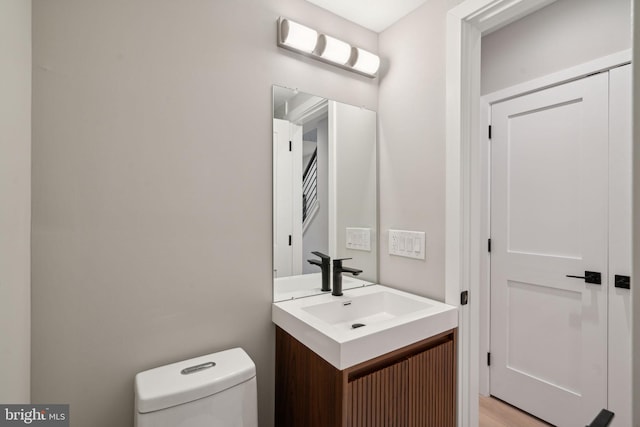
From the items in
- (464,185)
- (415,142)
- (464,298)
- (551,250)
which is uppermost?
(415,142)

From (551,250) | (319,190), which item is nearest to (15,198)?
(319,190)

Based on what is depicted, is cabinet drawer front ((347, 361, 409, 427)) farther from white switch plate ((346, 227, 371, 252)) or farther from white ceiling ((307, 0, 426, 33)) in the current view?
white ceiling ((307, 0, 426, 33))

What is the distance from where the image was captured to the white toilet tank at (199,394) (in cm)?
94

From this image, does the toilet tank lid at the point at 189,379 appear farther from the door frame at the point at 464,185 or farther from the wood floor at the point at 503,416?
the wood floor at the point at 503,416

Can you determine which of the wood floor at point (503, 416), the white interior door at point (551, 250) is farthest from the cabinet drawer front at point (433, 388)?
the white interior door at point (551, 250)

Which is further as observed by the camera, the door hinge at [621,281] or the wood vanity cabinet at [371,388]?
the door hinge at [621,281]

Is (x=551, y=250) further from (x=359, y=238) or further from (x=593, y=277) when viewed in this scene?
(x=359, y=238)

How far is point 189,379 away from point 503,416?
2.01 meters

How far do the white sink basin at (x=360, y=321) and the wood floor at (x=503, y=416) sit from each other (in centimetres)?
107

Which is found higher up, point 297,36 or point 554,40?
point 554,40

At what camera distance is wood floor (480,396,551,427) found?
1855 mm

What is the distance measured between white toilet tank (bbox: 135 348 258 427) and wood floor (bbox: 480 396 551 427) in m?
1.61

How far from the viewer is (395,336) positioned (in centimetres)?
113

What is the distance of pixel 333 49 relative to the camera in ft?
5.07
